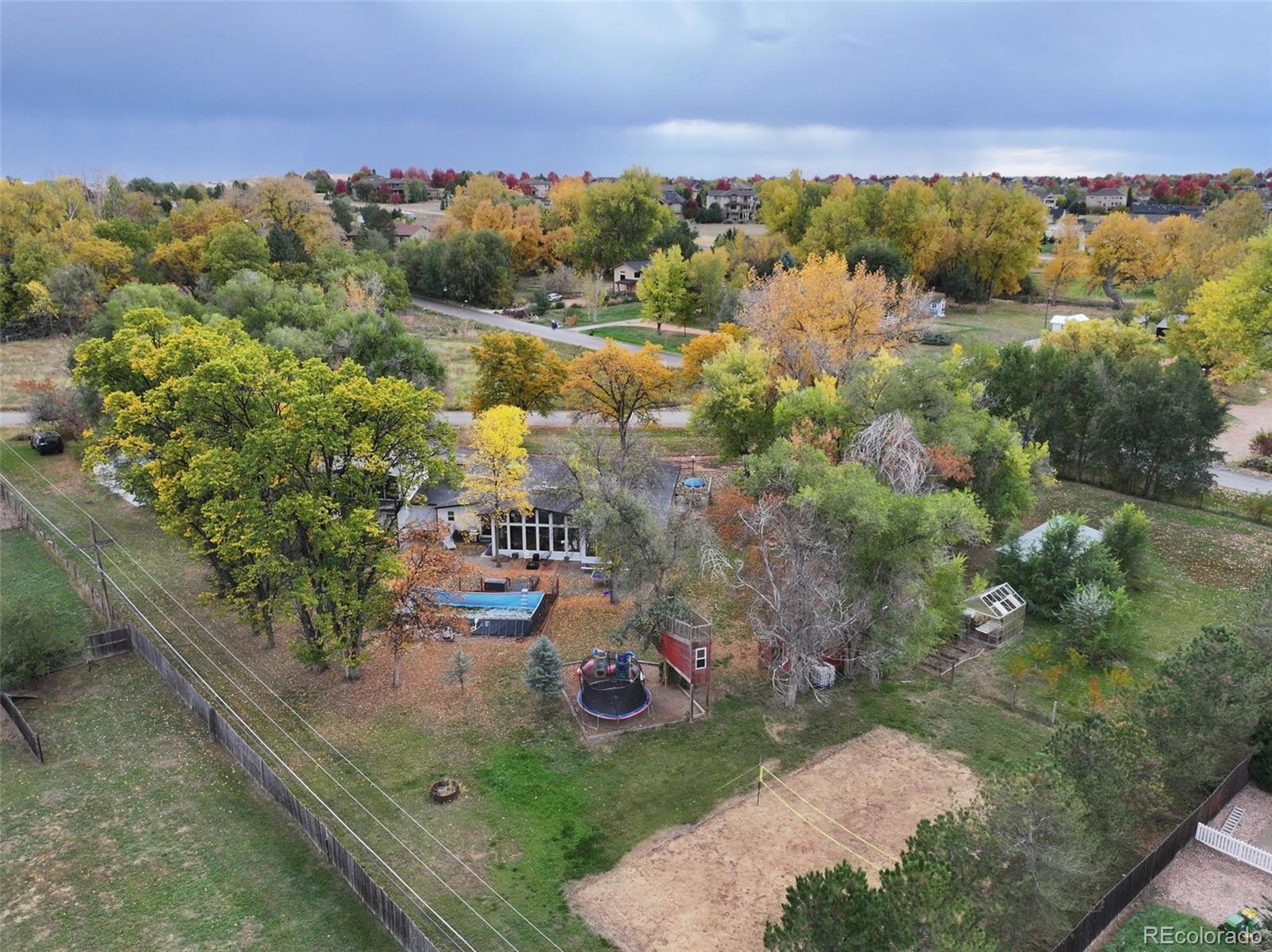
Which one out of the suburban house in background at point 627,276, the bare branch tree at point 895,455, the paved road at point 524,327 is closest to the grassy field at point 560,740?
the bare branch tree at point 895,455

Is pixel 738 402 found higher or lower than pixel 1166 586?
higher

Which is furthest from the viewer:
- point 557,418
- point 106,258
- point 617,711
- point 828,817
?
point 106,258

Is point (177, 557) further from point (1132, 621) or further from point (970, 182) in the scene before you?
point (970, 182)

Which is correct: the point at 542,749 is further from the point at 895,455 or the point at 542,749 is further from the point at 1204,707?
the point at 1204,707

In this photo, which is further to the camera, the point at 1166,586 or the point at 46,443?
the point at 46,443

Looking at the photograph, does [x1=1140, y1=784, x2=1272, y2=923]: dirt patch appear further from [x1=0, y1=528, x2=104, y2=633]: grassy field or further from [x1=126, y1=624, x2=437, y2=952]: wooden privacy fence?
[x1=0, y1=528, x2=104, y2=633]: grassy field

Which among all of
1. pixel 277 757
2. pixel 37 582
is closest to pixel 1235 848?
pixel 277 757

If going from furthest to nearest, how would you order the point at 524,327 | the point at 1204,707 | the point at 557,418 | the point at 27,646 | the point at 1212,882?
the point at 524,327 < the point at 557,418 < the point at 27,646 < the point at 1204,707 < the point at 1212,882
